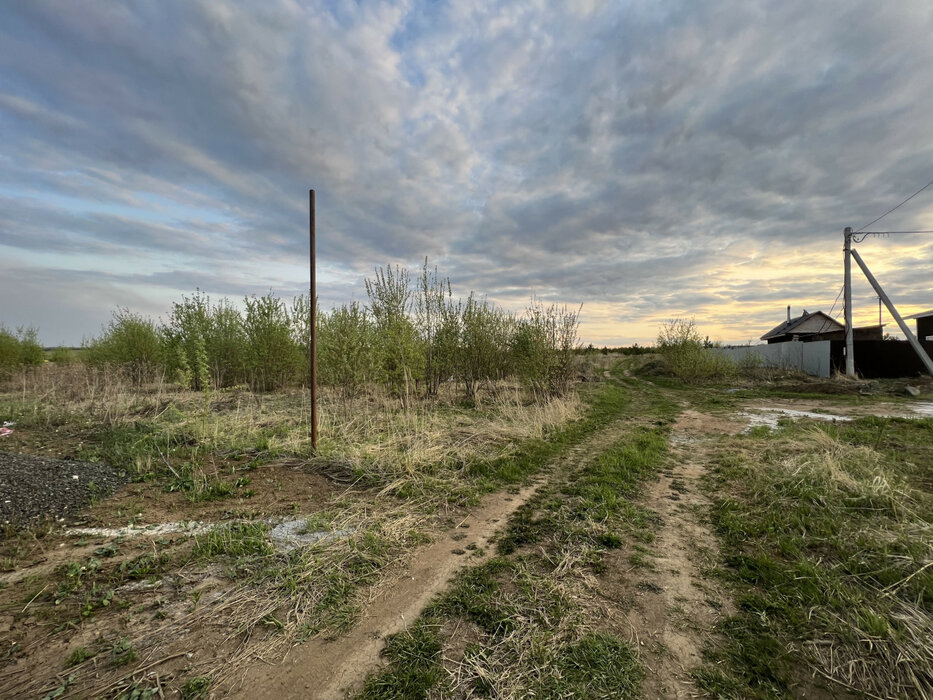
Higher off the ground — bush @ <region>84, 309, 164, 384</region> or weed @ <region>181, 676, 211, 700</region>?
bush @ <region>84, 309, 164, 384</region>

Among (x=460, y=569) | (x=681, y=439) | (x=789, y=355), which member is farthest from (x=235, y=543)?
(x=789, y=355)

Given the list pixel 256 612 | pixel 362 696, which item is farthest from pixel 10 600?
pixel 362 696

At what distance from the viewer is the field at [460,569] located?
2.14 metres

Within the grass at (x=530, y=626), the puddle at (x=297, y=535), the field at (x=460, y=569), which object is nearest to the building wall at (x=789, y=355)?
the field at (x=460, y=569)

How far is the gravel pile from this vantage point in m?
4.18

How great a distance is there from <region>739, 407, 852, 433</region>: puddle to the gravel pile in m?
11.7

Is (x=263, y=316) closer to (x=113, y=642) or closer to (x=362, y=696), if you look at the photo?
(x=113, y=642)

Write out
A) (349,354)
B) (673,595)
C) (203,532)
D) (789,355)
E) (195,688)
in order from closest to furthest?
(195,688) < (673,595) < (203,532) < (349,354) < (789,355)

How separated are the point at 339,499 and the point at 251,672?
2.57 m

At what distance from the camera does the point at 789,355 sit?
71.0ft

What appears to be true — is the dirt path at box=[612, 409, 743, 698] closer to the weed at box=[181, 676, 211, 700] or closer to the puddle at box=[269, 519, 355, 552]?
the weed at box=[181, 676, 211, 700]

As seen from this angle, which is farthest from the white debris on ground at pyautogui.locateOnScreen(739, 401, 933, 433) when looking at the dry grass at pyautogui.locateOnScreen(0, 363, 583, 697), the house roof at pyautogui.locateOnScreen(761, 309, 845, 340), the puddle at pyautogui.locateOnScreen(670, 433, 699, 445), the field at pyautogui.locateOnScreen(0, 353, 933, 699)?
the house roof at pyautogui.locateOnScreen(761, 309, 845, 340)

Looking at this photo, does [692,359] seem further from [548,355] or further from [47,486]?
[47,486]

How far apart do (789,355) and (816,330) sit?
14811 millimetres
